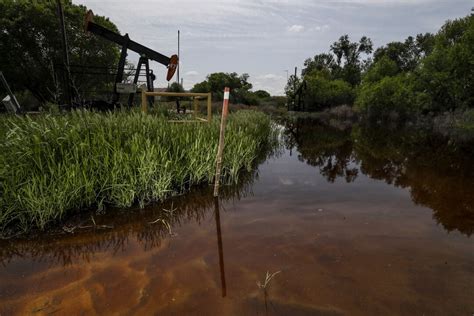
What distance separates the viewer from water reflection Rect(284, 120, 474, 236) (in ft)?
16.5

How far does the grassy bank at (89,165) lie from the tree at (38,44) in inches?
552

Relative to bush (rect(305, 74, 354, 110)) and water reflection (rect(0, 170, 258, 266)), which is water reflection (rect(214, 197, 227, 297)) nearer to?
water reflection (rect(0, 170, 258, 266))

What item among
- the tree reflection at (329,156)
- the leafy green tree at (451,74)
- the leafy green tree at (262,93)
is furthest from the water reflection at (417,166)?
the leafy green tree at (262,93)

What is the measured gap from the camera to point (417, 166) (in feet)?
27.4

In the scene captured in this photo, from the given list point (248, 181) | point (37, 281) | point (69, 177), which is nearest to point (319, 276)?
point (37, 281)

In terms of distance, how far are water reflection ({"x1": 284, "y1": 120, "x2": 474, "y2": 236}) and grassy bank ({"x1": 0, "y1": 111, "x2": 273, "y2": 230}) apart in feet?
12.0

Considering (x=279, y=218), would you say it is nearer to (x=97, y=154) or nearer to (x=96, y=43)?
(x=97, y=154)

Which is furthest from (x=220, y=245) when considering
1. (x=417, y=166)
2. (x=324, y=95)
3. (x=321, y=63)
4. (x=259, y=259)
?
(x=321, y=63)

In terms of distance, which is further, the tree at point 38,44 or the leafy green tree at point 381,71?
the leafy green tree at point 381,71

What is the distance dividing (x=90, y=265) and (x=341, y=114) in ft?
103

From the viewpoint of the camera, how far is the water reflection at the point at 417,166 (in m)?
5.04

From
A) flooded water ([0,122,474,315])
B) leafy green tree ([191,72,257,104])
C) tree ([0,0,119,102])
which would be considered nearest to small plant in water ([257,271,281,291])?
flooded water ([0,122,474,315])

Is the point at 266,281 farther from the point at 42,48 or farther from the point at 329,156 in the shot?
the point at 42,48

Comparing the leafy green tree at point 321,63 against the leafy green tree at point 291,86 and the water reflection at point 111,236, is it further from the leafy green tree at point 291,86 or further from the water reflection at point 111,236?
the water reflection at point 111,236
